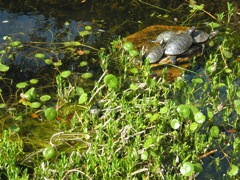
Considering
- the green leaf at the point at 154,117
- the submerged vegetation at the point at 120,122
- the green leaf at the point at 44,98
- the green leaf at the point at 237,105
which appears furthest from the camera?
the green leaf at the point at 44,98

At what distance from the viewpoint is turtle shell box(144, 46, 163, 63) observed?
5855mm

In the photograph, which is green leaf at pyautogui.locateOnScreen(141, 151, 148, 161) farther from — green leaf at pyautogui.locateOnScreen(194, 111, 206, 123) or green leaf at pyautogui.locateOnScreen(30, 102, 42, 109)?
green leaf at pyautogui.locateOnScreen(30, 102, 42, 109)

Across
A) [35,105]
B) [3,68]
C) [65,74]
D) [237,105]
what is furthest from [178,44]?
[3,68]

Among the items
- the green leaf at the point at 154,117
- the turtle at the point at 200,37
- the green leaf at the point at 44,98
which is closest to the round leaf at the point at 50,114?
the green leaf at the point at 44,98

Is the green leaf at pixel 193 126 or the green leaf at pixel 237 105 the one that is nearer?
the green leaf at pixel 193 126

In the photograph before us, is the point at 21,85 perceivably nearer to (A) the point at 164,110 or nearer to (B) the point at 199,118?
(A) the point at 164,110

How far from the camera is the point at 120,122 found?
15.2 ft

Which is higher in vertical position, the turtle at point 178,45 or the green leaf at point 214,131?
the turtle at point 178,45

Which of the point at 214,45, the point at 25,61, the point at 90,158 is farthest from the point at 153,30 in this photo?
the point at 90,158

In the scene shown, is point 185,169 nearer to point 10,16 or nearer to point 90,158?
point 90,158

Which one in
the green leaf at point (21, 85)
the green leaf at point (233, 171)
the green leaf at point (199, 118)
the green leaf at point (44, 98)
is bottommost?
the green leaf at point (233, 171)

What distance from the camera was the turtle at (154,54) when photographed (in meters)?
5.86

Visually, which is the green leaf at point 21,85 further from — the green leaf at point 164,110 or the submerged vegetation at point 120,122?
the green leaf at point 164,110

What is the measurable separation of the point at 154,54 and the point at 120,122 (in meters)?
1.55
